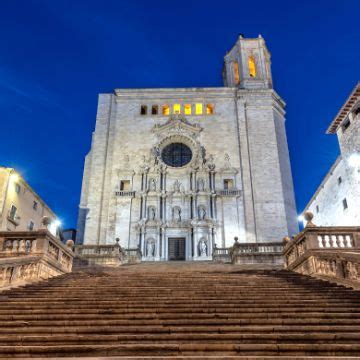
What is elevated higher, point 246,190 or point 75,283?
point 246,190

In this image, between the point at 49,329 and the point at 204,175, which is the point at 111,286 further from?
the point at 204,175

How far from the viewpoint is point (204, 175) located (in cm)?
3081

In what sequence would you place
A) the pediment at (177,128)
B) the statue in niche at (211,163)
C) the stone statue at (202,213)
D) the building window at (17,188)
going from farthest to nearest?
the pediment at (177,128)
the statue in niche at (211,163)
the stone statue at (202,213)
the building window at (17,188)

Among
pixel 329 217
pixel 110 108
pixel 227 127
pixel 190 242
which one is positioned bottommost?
pixel 190 242

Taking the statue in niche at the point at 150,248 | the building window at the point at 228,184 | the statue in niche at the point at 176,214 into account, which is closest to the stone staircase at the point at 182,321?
the statue in niche at the point at 150,248

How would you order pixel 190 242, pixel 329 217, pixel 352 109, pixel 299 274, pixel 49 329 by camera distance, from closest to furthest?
1. pixel 49 329
2. pixel 299 274
3. pixel 352 109
4. pixel 190 242
5. pixel 329 217

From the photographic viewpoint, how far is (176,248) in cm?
2878

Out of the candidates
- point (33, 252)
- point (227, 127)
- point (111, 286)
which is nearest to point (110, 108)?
point (227, 127)

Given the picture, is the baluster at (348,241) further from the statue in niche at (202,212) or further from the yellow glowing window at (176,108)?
the yellow glowing window at (176,108)

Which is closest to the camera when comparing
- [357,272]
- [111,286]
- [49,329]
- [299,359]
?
[299,359]

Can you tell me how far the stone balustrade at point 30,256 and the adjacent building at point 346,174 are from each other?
19602mm

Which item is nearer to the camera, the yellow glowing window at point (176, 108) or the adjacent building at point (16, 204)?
the adjacent building at point (16, 204)

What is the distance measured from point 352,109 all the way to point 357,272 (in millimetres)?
19635

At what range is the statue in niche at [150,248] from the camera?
28.0m
